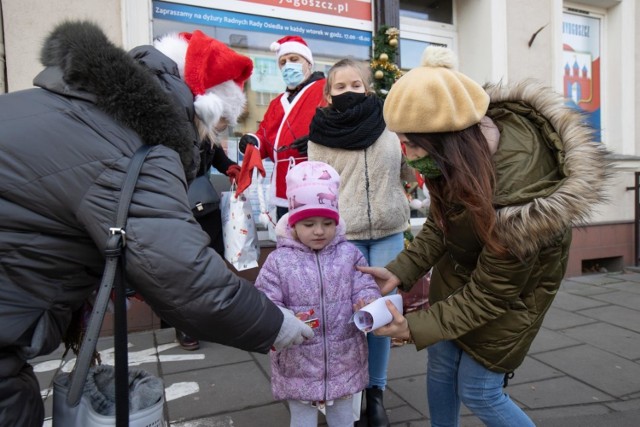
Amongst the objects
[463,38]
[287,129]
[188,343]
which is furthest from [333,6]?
[188,343]

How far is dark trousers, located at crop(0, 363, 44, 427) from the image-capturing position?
1188 millimetres

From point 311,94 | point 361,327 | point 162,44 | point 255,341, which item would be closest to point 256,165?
point 311,94

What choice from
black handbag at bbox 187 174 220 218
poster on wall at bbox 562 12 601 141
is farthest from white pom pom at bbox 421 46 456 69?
poster on wall at bbox 562 12 601 141

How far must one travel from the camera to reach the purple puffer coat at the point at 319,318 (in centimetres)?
194

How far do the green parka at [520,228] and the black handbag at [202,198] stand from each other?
2024 millimetres

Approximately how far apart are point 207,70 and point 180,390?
215 centimetres

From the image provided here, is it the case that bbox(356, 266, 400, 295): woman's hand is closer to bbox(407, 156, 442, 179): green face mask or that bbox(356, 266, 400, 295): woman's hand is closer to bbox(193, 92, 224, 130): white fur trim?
bbox(407, 156, 442, 179): green face mask

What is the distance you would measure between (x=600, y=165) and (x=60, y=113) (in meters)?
1.57

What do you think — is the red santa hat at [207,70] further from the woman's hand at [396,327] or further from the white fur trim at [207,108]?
the woman's hand at [396,327]

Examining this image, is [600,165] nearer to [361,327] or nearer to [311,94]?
[361,327]

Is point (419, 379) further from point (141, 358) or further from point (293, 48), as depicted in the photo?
point (293, 48)

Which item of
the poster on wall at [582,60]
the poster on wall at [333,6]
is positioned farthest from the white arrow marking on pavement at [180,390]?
the poster on wall at [582,60]

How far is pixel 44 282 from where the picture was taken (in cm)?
120

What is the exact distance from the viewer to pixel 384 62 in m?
4.01
